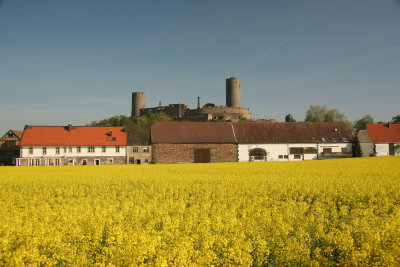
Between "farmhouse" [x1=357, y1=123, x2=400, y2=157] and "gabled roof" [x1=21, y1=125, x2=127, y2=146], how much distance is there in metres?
34.8

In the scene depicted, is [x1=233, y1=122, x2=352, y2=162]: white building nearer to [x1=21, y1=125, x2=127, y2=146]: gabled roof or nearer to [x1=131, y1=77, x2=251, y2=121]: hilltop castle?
[x1=21, y1=125, x2=127, y2=146]: gabled roof

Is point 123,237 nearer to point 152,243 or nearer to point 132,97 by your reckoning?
point 152,243

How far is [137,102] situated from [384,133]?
87.2m

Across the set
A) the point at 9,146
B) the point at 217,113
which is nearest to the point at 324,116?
the point at 217,113

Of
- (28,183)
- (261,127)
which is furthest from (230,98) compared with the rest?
(28,183)

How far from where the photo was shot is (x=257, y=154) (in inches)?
1793

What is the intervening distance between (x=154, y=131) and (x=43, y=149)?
14.7m

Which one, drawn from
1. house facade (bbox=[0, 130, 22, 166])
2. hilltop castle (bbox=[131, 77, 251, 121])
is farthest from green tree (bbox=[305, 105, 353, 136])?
house facade (bbox=[0, 130, 22, 166])

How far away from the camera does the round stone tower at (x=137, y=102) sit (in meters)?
122

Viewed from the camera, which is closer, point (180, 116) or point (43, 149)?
point (43, 149)

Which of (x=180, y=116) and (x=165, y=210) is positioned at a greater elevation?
(x=180, y=116)

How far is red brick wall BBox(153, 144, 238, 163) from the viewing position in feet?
144

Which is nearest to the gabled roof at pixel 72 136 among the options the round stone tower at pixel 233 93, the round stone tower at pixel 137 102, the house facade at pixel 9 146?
the house facade at pixel 9 146

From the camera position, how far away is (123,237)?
21.2 ft
